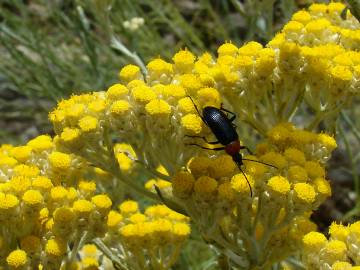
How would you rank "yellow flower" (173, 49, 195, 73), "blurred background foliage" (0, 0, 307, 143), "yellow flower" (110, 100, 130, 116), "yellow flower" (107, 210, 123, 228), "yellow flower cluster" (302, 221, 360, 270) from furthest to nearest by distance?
1. "blurred background foliage" (0, 0, 307, 143)
2. "yellow flower" (107, 210, 123, 228)
3. "yellow flower" (173, 49, 195, 73)
4. "yellow flower" (110, 100, 130, 116)
5. "yellow flower cluster" (302, 221, 360, 270)

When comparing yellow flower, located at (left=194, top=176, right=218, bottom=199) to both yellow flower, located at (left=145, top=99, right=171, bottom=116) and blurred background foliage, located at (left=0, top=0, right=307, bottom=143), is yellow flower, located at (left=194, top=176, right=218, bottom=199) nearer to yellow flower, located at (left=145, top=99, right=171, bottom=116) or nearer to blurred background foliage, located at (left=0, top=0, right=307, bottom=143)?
yellow flower, located at (left=145, top=99, right=171, bottom=116)

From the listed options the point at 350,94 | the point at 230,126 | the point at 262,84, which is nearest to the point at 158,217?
the point at 230,126

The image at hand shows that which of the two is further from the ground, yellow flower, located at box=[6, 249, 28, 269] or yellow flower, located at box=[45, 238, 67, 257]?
A: yellow flower, located at box=[6, 249, 28, 269]

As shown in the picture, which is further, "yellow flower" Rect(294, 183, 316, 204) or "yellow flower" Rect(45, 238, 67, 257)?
"yellow flower" Rect(45, 238, 67, 257)

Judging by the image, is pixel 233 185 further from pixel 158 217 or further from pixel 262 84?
pixel 158 217

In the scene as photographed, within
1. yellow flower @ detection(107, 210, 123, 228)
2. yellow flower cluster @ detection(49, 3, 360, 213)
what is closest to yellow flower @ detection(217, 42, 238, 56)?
yellow flower cluster @ detection(49, 3, 360, 213)

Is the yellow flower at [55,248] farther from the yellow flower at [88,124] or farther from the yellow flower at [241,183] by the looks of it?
the yellow flower at [241,183]

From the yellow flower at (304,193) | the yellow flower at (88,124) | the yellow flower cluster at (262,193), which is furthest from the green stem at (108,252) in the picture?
the yellow flower at (304,193)
